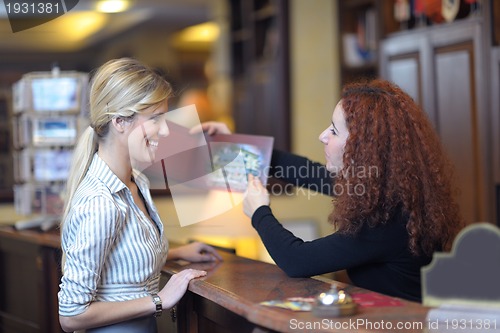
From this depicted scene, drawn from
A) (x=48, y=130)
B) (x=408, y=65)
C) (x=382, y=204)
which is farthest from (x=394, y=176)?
(x=408, y=65)

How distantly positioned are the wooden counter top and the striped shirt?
0.17 metres

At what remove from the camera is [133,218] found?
2328mm

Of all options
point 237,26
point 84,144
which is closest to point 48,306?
point 84,144

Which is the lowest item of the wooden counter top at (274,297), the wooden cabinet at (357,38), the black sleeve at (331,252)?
the wooden counter top at (274,297)

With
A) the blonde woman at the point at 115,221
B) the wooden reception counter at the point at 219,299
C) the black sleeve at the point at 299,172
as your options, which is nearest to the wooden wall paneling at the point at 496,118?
the black sleeve at the point at 299,172

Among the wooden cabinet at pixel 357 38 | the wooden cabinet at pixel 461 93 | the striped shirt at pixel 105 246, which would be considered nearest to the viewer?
the striped shirt at pixel 105 246

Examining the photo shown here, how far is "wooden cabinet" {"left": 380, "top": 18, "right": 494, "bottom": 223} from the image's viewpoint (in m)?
4.39

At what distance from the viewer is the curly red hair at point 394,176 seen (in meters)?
2.21

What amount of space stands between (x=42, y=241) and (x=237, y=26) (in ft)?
14.7

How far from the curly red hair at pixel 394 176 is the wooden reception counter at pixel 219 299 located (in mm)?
234

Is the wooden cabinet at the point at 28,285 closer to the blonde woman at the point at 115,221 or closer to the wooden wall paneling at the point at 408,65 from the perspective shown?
the blonde woman at the point at 115,221

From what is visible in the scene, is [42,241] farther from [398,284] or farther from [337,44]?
[337,44]

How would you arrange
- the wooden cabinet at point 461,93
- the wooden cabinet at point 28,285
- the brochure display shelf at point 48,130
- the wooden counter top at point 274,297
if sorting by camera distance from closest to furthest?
the wooden counter top at point 274,297 < the wooden cabinet at point 28,285 < the brochure display shelf at point 48,130 < the wooden cabinet at point 461,93

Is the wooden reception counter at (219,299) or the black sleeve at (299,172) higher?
the black sleeve at (299,172)
